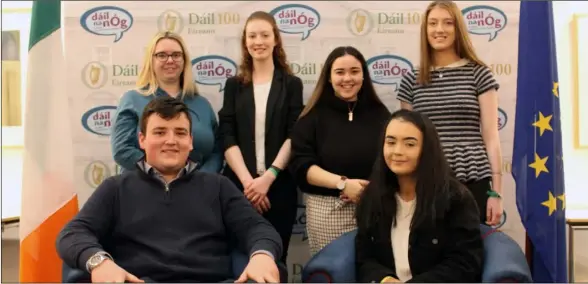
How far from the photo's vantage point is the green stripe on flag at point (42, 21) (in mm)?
2713

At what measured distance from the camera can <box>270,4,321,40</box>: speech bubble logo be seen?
352 centimetres

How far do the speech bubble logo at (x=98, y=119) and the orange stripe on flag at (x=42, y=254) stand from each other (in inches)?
37.9

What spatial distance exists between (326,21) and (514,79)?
1272 mm

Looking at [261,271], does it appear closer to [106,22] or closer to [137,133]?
[137,133]

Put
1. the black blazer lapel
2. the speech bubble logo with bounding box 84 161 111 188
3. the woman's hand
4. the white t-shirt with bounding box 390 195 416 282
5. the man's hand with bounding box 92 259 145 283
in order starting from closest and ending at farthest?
the man's hand with bounding box 92 259 145 283 < the white t-shirt with bounding box 390 195 416 282 < the woman's hand < the black blazer lapel < the speech bubble logo with bounding box 84 161 111 188

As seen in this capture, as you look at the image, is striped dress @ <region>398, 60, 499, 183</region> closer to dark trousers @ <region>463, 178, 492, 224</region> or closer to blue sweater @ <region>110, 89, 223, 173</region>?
dark trousers @ <region>463, 178, 492, 224</region>

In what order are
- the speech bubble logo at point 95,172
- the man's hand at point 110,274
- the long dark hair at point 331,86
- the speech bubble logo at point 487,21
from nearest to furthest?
the man's hand at point 110,274
the long dark hair at point 331,86
the speech bubble logo at point 487,21
the speech bubble logo at point 95,172

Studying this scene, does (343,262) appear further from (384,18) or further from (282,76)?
(384,18)

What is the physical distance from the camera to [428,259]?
2.21 metres

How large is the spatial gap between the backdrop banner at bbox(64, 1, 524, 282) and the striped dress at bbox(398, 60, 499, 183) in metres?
0.77

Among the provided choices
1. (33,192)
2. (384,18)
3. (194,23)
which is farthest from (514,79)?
(33,192)

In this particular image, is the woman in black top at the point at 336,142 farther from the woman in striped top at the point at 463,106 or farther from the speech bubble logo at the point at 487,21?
the speech bubble logo at the point at 487,21

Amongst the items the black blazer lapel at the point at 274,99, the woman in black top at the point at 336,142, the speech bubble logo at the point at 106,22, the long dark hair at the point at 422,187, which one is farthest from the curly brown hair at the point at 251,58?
the long dark hair at the point at 422,187

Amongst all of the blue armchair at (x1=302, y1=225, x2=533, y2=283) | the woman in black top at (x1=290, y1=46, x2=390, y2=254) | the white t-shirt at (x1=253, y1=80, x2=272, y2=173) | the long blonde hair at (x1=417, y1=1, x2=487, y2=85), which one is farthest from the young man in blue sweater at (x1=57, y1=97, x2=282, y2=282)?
the long blonde hair at (x1=417, y1=1, x2=487, y2=85)
